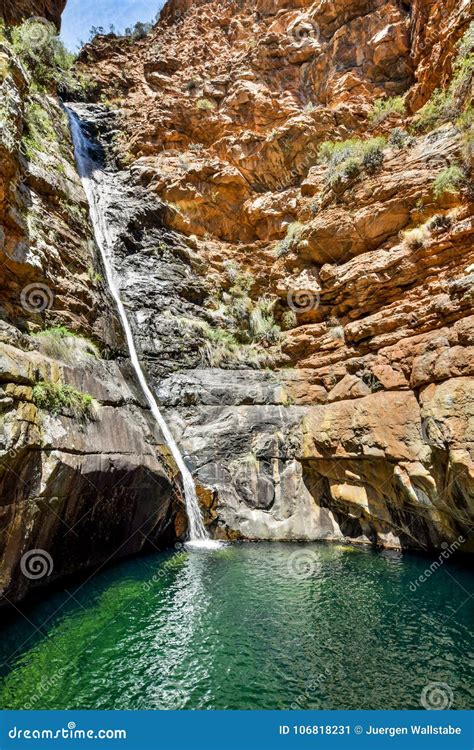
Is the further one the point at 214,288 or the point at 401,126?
the point at 214,288

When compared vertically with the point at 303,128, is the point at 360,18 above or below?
above

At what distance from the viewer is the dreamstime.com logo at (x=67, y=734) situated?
16.7 ft

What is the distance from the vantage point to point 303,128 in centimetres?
1983

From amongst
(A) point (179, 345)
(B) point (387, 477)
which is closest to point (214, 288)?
(A) point (179, 345)

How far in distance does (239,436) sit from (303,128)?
1533 centimetres

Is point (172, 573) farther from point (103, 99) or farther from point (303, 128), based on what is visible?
point (103, 99)
